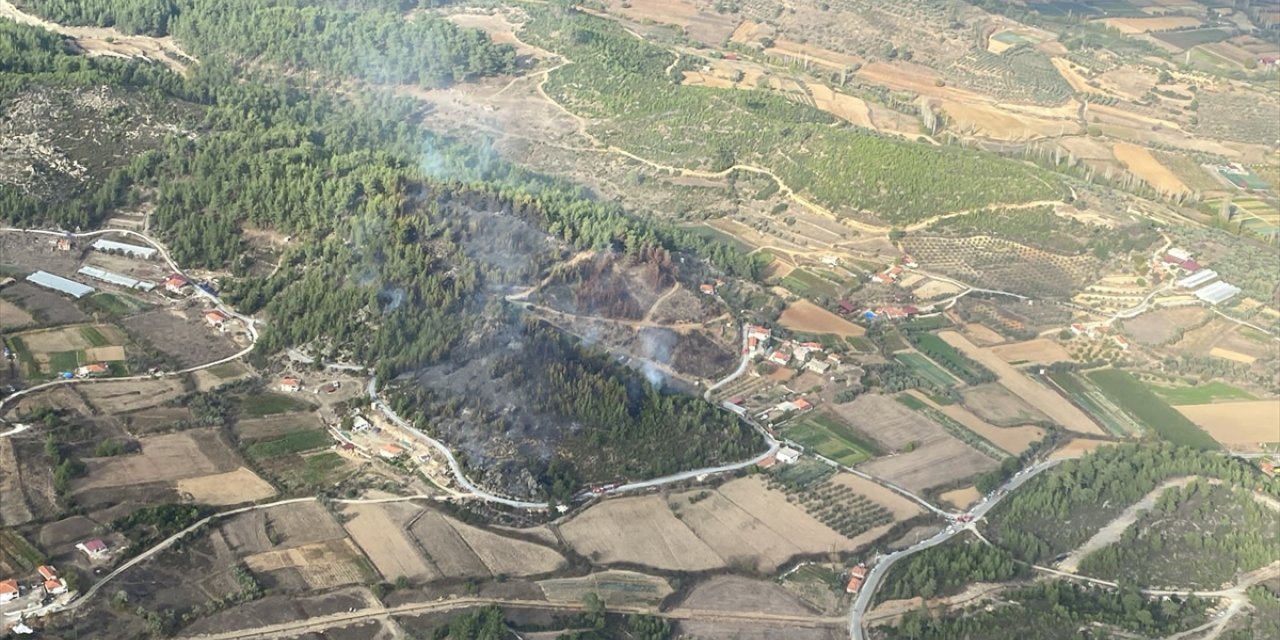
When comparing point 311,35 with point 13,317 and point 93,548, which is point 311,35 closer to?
point 13,317

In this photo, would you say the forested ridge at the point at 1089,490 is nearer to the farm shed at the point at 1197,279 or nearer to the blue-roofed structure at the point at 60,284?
the farm shed at the point at 1197,279

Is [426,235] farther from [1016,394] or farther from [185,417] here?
[1016,394]

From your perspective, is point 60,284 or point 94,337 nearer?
point 94,337

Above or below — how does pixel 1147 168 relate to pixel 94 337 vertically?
below

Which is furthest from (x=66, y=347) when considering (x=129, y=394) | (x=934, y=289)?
(x=934, y=289)

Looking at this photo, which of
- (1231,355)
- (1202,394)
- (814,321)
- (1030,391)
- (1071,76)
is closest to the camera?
(1030,391)

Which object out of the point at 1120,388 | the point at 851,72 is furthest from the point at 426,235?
the point at 851,72
